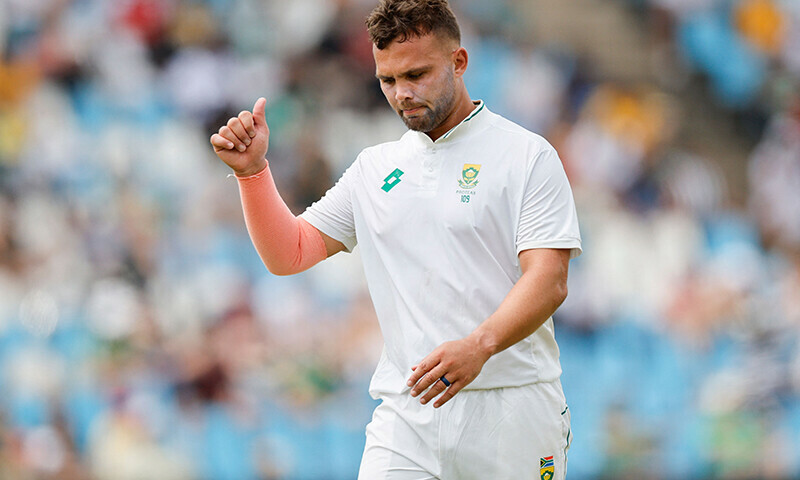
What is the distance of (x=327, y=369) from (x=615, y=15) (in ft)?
15.2

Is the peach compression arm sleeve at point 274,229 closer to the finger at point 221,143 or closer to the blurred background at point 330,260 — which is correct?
the finger at point 221,143

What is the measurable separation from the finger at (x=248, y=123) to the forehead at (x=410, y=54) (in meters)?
0.44

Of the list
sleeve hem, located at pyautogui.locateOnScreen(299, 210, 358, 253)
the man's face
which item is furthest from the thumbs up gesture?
the man's face

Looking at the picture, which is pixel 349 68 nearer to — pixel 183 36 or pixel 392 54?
pixel 183 36

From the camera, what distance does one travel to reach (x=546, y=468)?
353 centimetres

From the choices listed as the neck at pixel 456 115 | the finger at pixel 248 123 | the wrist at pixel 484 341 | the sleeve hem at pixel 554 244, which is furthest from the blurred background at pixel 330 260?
the wrist at pixel 484 341

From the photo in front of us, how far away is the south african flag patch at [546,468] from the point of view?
3.51 m

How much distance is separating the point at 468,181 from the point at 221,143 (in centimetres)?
78

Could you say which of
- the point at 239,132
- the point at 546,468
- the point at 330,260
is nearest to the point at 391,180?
the point at 239,132

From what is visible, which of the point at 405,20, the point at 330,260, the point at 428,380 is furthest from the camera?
the point at 330,260

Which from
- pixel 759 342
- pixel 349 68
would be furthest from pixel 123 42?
pixel 759 342

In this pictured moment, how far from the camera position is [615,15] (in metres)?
10.4

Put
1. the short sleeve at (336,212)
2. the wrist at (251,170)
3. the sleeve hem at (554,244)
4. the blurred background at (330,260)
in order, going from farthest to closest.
Result: the blurred background at (330,260)
the short sleeve at (336,212)
the wrist at (251,170)
the sleeve hem at (554,244)

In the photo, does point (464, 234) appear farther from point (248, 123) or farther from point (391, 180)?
point (248, 123)
